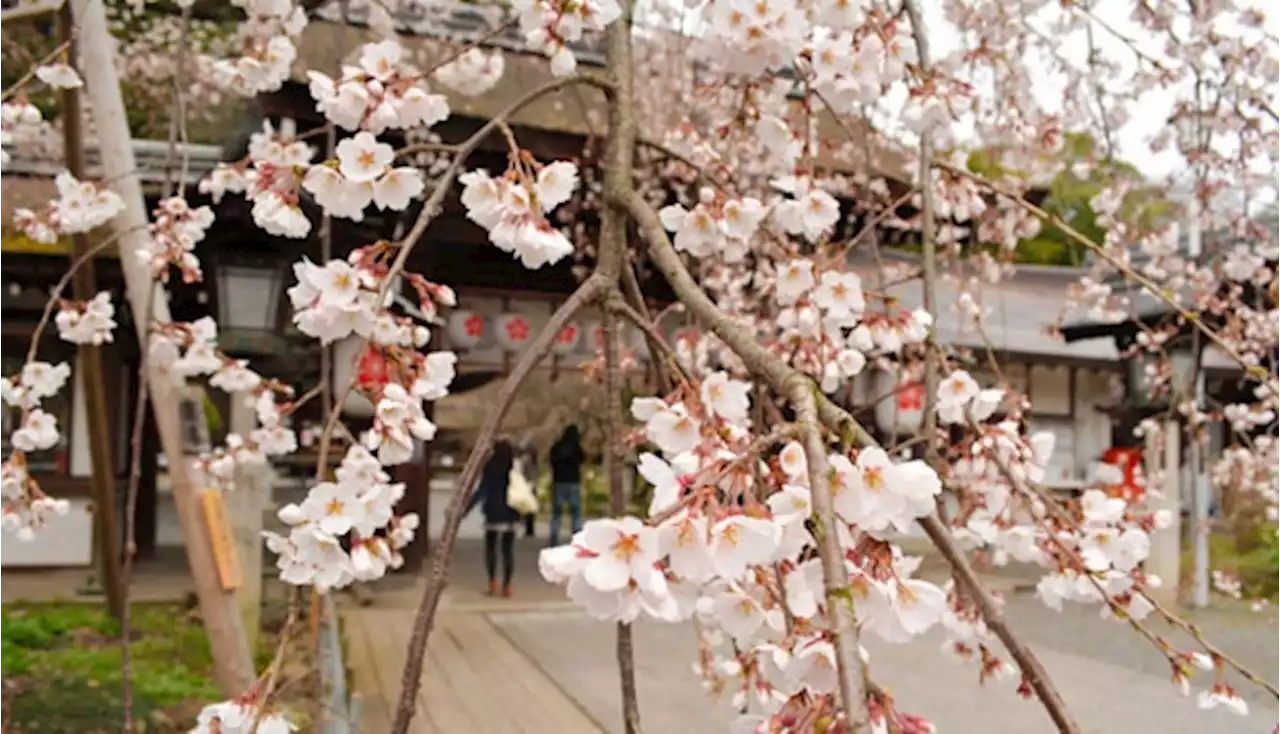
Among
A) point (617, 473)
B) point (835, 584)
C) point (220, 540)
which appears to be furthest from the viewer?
point (220, 540)

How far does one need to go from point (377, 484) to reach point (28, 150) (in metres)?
7.25

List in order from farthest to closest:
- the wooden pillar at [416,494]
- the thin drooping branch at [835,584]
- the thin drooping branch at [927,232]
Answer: the wooden pillar at [416,494]
the thin drooping branch at [927,232]
the thin drooping branch at [835,584]

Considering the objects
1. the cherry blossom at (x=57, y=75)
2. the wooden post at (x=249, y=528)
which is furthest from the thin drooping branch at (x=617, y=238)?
the wooden post at (x=249, y=528)

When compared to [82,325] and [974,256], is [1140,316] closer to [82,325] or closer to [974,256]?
[974,256]

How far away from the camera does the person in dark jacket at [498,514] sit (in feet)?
28.3

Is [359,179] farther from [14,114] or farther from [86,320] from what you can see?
[86,320]

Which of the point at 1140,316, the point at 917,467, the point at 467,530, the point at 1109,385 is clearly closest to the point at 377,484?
the point at 917,467

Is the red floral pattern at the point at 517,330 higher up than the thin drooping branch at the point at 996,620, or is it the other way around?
the thin drooping branch at the point at 996,620

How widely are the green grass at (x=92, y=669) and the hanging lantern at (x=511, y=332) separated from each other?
10.2 ft

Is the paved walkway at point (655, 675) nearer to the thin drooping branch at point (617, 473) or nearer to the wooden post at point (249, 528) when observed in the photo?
the wooden post at point (249, 528)

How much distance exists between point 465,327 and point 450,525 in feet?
24.4

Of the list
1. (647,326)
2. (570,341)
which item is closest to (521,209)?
(647,326)

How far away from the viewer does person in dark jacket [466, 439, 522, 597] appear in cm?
862

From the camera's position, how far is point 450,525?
143cm
